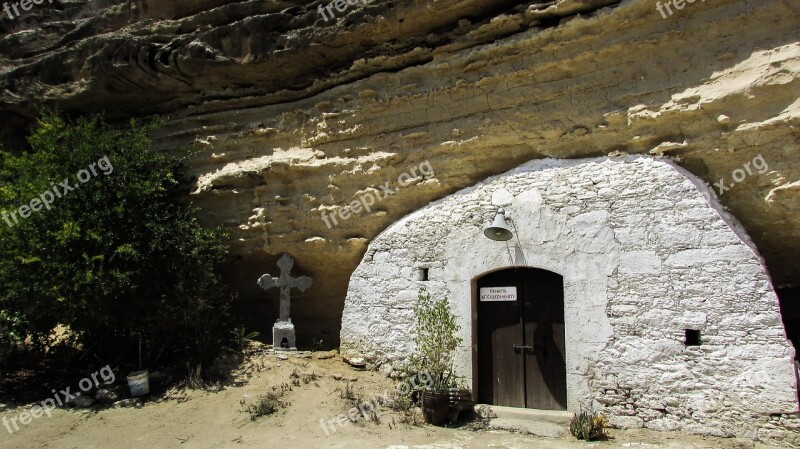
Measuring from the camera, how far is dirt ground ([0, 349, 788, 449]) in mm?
6500

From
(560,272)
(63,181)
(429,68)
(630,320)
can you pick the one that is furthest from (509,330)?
(63,181)

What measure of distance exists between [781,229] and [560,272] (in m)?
2.67

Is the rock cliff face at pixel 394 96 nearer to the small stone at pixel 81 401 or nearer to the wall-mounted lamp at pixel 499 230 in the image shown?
the wall-mounted lamp at pixel 499 230

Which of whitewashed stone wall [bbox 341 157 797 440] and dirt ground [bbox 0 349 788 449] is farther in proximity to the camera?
dirt ground [bbox 0 349 788 449]

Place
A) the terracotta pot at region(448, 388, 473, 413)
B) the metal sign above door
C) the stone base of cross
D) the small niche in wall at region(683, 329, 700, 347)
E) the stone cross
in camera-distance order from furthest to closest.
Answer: the stone cross → the stone base of cross → the metal sign above door → the terracotta pot at region(448, 388, 473, 413) → the small niche in wall at region(683, 329, 700, 347)

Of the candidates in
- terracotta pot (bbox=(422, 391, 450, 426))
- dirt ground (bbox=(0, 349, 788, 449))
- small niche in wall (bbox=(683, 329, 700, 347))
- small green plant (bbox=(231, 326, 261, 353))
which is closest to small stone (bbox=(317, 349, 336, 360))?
dirt ground (bbox=(0, 349, 788, 449))

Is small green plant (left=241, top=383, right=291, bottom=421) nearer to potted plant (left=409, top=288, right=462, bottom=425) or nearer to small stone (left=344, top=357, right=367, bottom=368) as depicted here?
small stone (left=344, top=357, right=367, bottom=368)

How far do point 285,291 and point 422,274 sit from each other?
274 centimetres

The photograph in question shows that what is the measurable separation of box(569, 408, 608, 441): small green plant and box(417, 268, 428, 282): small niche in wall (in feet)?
9.51

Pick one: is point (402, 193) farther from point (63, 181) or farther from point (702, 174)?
point (63, 181)

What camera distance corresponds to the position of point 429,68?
9.34 m

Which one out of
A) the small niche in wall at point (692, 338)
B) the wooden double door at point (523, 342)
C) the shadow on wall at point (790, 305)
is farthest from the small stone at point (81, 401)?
the shadow on wall at point (790, 305)

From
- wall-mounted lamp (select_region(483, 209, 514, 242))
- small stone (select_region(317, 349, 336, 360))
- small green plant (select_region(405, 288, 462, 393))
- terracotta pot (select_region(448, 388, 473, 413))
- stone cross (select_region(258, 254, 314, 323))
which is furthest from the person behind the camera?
stone cross (select_region(258, 254, 314, 323))

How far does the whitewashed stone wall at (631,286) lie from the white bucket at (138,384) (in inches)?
134
